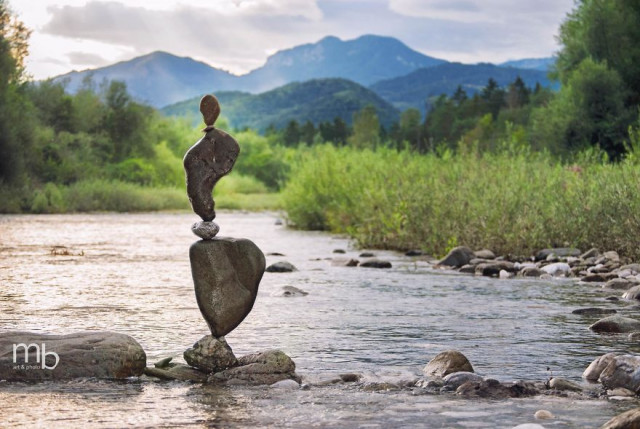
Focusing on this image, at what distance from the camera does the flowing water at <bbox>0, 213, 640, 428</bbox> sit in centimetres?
628

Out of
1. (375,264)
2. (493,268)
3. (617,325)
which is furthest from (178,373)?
(375,264)

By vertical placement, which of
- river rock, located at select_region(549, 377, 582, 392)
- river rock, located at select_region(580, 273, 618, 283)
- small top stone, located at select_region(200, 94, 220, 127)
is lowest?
river rock, located at select_region(580, 273, 618, 283)

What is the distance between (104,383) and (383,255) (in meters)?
14.5

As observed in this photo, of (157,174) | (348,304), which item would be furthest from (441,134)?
(348,304)

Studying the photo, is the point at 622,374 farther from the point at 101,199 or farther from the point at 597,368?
the point at 101,199

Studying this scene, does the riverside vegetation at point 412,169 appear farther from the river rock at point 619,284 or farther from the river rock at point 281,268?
the river rock at point 281,268

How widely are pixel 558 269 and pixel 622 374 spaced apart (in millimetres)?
9367

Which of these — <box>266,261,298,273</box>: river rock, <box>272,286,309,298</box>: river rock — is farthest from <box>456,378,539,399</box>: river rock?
<box>266,261,298,273</box>: river rock

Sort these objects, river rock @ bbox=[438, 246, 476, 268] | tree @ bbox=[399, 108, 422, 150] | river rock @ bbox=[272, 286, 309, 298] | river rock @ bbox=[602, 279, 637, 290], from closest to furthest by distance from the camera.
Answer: river rock @ bbox=[272, 286, 309, 298], river rock @ bbox=[602, 279, 637, 290], river rock @ bbox=[438, 246, 476, 268], tree @ bbox=[399, 108, 422, 150]

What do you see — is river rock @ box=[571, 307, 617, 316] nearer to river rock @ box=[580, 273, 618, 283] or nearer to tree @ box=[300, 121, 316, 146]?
river rock @ box=[580, 273, 618, 283]

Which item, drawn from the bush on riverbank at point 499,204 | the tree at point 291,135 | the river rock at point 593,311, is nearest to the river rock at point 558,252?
the bush on riverbank at point 499,204

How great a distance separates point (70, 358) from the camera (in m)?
7.39

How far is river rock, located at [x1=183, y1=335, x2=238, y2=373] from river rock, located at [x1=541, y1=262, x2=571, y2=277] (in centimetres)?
997

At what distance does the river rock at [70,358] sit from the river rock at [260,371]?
0.72 metres
